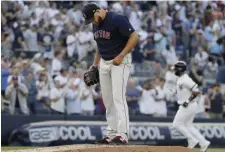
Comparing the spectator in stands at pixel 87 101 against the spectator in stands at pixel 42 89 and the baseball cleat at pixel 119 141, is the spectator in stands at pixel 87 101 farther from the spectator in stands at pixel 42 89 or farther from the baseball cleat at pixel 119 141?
the baseball cleat at pixel 119 141

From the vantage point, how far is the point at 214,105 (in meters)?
19.5

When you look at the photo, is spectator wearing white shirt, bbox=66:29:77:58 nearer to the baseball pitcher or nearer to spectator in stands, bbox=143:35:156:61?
spectator in stands, bbox=143:35:156:61

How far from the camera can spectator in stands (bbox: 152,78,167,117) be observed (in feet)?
61.1

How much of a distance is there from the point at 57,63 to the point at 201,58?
5169 mm

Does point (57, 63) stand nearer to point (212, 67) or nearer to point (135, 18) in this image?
point (135, 18)

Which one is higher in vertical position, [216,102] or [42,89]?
[42,89]

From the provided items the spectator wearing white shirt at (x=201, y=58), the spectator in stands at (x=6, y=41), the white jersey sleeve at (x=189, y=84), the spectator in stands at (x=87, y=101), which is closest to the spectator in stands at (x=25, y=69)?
the spectator in stands at (x=6, y=41)

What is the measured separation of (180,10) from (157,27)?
69.1 inches

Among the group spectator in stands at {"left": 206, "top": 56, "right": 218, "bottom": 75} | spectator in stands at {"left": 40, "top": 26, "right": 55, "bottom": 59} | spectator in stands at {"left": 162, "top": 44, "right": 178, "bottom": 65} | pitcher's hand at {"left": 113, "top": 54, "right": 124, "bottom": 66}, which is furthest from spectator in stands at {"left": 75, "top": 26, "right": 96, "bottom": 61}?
pitcher's hand at {"left": 113, "top": 54, "right": 124, "bottom": 66}

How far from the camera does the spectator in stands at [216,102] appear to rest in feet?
63.9

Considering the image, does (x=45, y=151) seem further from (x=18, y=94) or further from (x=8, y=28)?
(x=8, y=28)

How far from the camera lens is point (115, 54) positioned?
926 centimetres

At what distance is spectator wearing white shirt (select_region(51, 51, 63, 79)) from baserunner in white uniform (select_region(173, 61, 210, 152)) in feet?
13.9

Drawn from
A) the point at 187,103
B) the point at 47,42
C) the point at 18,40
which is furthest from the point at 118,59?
the point at 47,42
